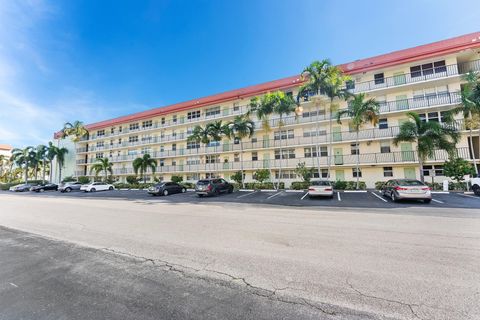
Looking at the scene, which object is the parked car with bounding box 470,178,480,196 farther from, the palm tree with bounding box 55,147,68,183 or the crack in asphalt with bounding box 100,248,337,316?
the palm tree with bounding box 55,147,68,183

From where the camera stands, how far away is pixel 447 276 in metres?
3.78

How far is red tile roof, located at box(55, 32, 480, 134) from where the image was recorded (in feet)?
66.1

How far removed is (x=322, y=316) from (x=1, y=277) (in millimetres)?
6132

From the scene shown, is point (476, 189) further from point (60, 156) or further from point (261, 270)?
point (60, 156)

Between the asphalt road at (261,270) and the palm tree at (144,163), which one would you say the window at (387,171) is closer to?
the asphalt road at (261,270)

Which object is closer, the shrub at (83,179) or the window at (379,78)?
the window at (379,78)

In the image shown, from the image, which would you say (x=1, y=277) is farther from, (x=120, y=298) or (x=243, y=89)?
(x=243, y=89)

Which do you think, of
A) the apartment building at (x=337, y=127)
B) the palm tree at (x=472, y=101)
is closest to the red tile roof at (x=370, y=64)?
the apartment building at (x=337, y=127)

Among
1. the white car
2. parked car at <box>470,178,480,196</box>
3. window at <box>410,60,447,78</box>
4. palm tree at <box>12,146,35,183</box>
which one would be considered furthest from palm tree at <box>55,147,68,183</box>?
parked car at <box>470,178,480,196</box>

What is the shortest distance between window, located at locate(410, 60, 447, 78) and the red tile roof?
1.54 metres

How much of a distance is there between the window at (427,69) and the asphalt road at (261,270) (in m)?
21.6

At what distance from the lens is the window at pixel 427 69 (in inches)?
854

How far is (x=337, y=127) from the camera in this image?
2583 cm

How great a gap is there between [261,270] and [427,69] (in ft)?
96.8
